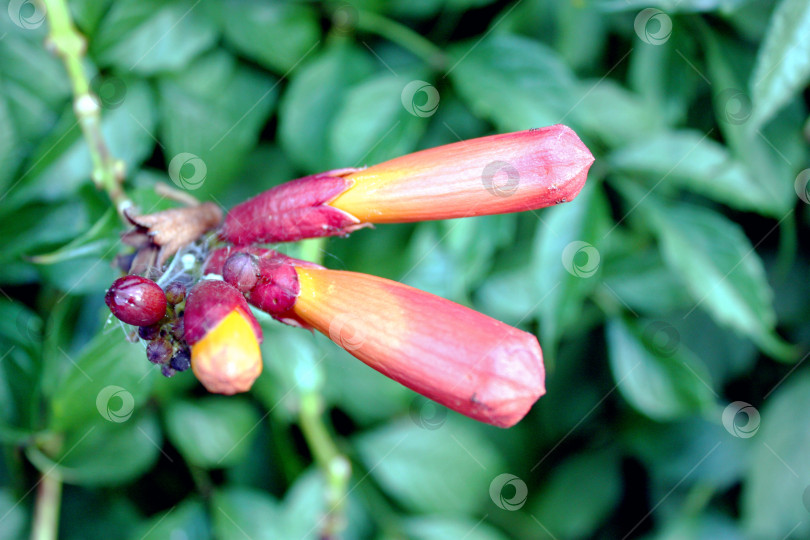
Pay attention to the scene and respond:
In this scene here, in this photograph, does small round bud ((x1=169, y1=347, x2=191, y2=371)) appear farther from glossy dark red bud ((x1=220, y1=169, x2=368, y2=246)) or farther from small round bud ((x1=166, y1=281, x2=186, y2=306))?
glossy dark red bud ((x1=220, y1=169, x2=368, y2=246))

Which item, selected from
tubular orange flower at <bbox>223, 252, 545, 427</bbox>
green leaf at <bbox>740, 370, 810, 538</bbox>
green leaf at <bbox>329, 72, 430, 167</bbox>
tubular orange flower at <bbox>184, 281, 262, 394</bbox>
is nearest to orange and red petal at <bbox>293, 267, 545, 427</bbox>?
tubular orange flower at <bbox>223, 252, 545, 427</bbox>

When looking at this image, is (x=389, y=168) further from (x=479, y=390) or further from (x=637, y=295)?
(x=637, y=295)

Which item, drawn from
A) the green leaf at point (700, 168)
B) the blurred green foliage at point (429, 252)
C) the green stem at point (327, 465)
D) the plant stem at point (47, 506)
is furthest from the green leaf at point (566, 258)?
the plant stem at point (47, 506)

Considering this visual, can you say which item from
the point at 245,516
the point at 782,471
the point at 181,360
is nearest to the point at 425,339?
the point at 181,360

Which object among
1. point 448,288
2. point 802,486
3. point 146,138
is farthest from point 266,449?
point 802,486

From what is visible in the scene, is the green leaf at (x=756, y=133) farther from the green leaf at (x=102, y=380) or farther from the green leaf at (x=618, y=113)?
the green leaf at (x=102, y=380)

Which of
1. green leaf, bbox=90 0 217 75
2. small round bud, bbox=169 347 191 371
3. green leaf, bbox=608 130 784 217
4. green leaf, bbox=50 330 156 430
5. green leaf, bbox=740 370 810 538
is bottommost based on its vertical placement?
green leaf, bbox=740 370 810 538

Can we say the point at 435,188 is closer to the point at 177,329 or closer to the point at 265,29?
the point at 177,329
